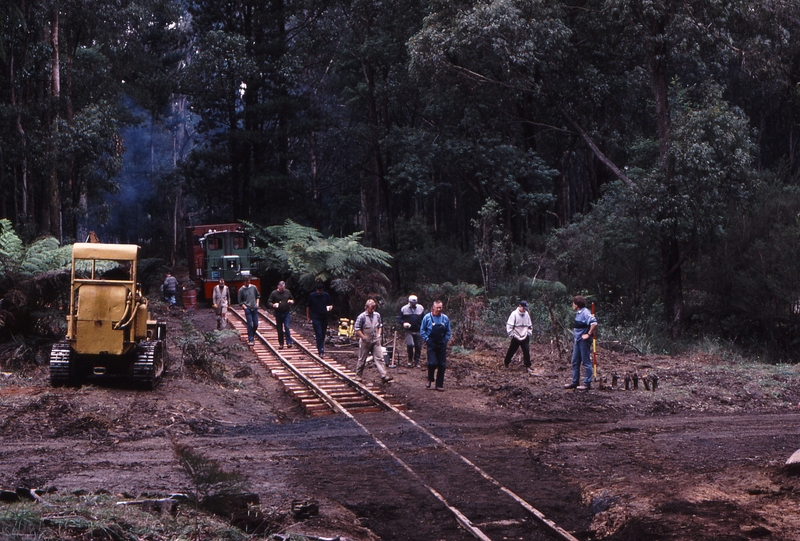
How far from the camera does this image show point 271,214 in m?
42.2

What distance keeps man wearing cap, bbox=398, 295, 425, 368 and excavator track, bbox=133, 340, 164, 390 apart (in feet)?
17.3

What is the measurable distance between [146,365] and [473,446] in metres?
6.20

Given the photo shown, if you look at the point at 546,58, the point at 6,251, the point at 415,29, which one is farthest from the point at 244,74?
the point at 6,251

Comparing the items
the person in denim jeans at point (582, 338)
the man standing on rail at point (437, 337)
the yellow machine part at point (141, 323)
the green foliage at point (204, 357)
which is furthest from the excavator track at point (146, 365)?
the person in denim jeans at point (582, 338)

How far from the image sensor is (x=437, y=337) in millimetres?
15102

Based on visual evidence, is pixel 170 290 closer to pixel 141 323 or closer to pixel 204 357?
pixel 204 357

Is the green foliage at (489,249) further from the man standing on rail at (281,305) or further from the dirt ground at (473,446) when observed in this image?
the dirt ground at (473,446)

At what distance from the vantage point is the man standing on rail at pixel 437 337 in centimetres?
1505

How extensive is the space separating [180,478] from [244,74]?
32982 mm

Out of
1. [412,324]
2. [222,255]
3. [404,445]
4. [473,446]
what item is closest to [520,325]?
[412,324]

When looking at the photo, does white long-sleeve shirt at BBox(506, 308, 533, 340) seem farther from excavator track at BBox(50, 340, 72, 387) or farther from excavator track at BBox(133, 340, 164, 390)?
excavator track at BBox(50, 340, 72, 387)

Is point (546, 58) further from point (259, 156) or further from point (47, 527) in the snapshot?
point (47, 527)

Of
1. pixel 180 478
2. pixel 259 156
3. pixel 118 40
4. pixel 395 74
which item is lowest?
pixel 180 478

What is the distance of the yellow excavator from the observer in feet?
45.7
